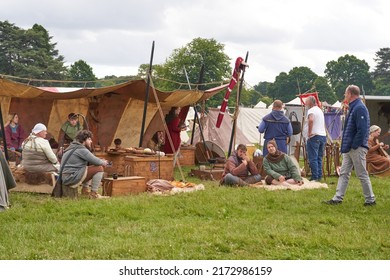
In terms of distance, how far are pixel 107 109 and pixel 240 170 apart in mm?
4256

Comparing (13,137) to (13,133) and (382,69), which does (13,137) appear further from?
(382,69)

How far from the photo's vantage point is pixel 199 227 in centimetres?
589

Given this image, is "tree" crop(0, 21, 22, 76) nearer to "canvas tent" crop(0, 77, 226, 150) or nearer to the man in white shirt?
"canvas tent" crop(0, 77, 226, 150)

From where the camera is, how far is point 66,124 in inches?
454

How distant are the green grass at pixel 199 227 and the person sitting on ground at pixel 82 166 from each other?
1.11 ft

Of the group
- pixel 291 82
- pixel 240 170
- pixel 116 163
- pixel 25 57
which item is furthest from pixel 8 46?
pixel 240 170

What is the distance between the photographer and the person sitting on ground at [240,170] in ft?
29.9

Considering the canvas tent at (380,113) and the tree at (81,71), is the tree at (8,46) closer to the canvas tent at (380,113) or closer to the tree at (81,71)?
the tree at (81,71)

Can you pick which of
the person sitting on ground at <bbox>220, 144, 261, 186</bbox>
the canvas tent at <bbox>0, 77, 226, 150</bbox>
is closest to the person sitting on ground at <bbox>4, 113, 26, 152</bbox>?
the canvas tent at <bbox>0, 77, 226, 150</bbox>

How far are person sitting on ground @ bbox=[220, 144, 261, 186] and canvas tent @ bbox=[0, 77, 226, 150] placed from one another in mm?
2768

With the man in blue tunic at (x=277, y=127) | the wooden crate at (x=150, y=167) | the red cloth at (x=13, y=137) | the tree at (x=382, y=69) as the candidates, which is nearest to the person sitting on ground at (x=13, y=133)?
the red cloth at (x=13, y=137)

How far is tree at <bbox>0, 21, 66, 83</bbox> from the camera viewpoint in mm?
44875
